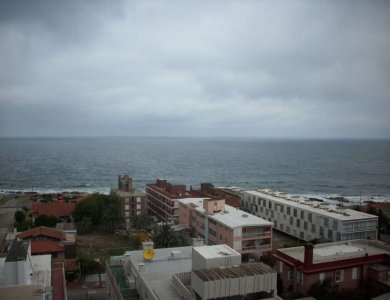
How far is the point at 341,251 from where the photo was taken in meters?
25.3

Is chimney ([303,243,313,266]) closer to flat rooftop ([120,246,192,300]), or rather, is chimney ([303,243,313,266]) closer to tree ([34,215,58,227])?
flat rooftop ([120,246,192,300])

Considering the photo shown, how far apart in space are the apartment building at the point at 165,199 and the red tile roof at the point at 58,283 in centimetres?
2261

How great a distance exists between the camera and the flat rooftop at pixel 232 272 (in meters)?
15.1

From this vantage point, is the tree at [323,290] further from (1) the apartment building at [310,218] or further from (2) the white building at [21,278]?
(2) the white building at [21,278]

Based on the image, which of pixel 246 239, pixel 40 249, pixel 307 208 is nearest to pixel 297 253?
pixel 246 239

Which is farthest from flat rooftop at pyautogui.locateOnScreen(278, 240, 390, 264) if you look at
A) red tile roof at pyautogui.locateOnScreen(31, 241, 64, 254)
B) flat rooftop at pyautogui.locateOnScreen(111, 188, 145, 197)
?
flat rooftop at pyautogui.locateOnScreen(111, 188, 145, 197)

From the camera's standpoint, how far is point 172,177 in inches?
4456

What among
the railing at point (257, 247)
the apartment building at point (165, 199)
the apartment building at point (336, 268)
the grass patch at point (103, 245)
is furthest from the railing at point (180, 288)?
the apartment building at point (165, 199)

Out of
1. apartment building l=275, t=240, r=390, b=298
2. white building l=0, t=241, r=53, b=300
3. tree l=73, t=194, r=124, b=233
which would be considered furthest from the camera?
tree l=73, t=194, r=124, b=233

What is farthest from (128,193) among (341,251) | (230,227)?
(341,251)

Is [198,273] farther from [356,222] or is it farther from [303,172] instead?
[303,172]

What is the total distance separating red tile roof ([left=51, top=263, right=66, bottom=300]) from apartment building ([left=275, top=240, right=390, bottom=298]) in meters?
13.5

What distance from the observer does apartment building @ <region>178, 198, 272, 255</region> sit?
111 feet

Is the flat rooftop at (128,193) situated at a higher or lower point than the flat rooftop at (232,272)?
lower
